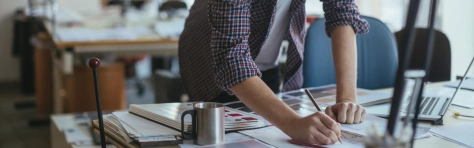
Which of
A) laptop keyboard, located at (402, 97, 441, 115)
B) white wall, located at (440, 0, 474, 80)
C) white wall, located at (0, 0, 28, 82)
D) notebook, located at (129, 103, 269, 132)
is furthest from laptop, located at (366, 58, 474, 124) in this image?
white wall, located at (0, 0, 28, 82)

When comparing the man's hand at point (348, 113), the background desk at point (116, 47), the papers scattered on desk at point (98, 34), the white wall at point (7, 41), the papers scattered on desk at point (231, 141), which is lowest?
the white wall at point (7, 41)

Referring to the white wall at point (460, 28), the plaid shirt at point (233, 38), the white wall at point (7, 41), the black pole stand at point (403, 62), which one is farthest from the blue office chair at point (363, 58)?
the white wall at point (7, 41)

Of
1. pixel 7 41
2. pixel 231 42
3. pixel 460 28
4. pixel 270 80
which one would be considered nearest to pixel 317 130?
pixel 231 42

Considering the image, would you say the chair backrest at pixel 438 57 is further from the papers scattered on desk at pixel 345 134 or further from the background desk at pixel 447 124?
the papers scattered on desk at pixel 345 134

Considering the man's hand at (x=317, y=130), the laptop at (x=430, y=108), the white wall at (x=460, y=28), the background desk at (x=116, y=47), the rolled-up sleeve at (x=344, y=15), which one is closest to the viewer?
the man's hand at (x=317, y=130)

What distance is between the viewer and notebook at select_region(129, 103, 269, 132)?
114 cm

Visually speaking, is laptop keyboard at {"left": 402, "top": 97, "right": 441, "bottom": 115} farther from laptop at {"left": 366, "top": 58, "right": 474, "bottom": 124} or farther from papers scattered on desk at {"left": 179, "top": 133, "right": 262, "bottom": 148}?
papers scattered on desk at {"left": 179, "top": 133, "right": 262, "bottom": 148}

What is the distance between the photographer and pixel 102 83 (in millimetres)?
3621

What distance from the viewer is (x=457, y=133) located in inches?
46.2

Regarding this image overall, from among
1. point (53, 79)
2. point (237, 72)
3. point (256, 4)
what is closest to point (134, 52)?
point (53, 79)

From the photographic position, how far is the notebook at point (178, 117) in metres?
1.14

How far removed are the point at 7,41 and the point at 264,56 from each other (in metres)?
4.80

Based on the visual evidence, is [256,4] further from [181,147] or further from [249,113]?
[181,147]

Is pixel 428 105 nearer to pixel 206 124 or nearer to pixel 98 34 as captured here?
pixel 206 124
